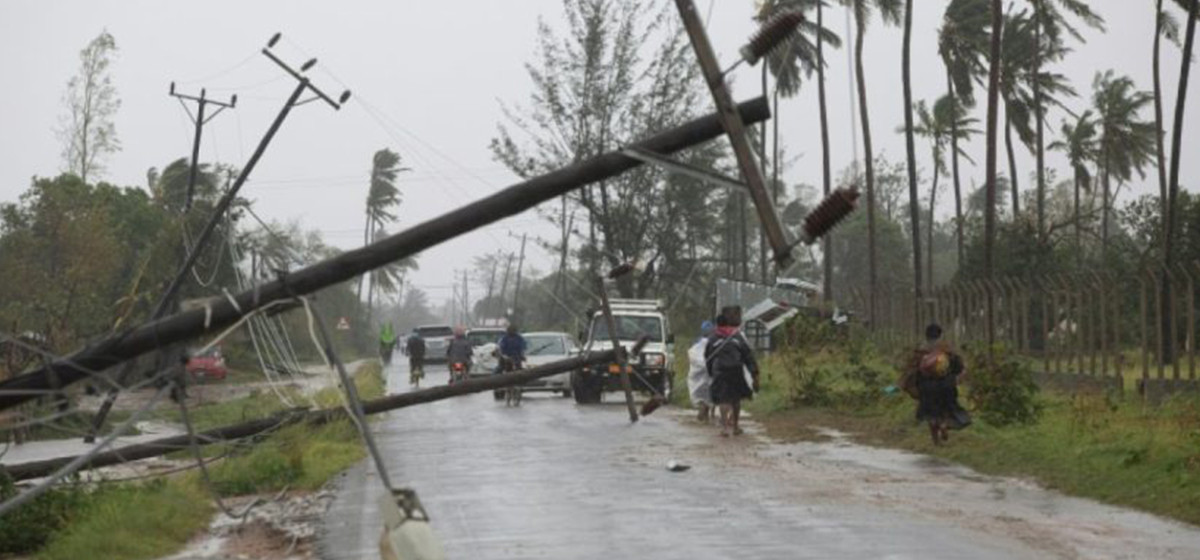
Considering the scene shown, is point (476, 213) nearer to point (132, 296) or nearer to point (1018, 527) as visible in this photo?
point (1018, 527)

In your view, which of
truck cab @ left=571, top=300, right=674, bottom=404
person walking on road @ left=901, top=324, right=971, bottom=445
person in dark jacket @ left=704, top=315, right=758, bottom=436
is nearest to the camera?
person walking on road @ left=901, top=324, right=971, bottom=445

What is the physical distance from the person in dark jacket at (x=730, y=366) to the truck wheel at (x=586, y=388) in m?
12.7

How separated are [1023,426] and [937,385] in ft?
5.84

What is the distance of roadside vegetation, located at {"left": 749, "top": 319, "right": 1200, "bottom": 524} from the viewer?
18.2m

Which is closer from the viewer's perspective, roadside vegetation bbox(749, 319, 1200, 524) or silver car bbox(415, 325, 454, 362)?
roadside vegetation bbox(749, 319, 1200, 524)

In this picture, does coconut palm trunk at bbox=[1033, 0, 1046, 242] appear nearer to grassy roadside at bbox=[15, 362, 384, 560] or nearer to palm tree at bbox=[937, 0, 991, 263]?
palm tree at bbox=[937, 0, 991, 263]

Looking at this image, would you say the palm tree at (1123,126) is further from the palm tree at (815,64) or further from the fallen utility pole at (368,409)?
the fallen utility pole at (368,409)

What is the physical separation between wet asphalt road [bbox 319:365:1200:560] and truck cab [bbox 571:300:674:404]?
40.8 feet

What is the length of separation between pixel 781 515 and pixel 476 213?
7183 millimetres

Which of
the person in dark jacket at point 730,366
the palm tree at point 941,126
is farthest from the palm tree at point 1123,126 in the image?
the person in dark jacket at point 730,366

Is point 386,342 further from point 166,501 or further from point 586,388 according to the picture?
point 166,501

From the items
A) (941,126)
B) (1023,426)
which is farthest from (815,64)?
(1023,426)

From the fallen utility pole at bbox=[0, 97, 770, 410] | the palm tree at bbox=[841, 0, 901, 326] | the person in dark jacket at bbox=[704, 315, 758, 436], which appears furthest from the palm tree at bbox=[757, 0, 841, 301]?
the fallen utility pole at bbox=[0, 97, 770, 410]

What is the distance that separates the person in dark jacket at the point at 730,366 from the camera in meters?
26.7
